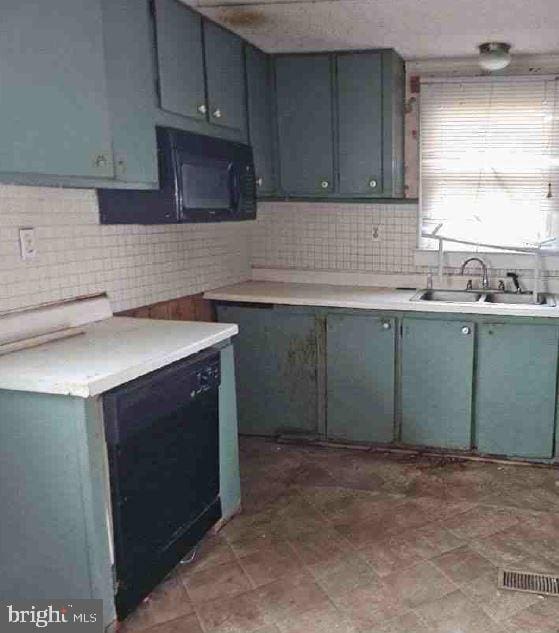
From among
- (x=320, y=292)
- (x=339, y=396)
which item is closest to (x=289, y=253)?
(x=320, y=292)

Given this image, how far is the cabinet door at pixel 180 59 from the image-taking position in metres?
2.63

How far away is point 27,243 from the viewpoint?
8.06ft

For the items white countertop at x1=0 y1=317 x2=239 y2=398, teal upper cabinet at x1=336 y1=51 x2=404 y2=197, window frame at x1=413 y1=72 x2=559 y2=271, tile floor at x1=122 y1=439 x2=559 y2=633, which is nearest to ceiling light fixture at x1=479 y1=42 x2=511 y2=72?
window frame at x1=413 y1=72 x2=559 y2=271

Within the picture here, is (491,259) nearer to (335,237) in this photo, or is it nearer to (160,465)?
(335,237)

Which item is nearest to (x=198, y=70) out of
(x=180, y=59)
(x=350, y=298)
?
(x=180, y=59)

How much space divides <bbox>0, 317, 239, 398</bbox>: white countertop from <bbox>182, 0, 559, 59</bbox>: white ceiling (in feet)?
4.80

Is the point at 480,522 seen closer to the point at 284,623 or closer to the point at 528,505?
the point at 528,505

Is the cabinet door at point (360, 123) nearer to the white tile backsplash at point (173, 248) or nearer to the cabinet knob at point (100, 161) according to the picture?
the white tile backsplash at point (173, 248)

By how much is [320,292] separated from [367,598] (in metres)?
1.89

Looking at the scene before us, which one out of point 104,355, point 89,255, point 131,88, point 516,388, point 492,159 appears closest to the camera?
point 104,355

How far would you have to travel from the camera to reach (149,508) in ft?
7.19

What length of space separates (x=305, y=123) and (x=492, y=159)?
1161 millimetres

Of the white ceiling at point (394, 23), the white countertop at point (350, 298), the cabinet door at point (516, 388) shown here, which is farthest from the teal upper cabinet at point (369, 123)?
the cabinet door at point (516, 388)

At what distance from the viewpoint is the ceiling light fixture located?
11.0 feet
